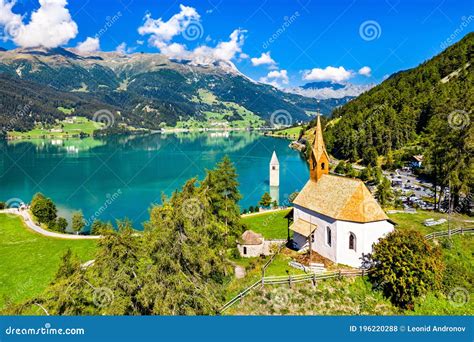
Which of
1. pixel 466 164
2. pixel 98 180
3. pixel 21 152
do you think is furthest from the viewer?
pixel 21 152

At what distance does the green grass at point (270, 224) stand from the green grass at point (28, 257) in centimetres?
1904

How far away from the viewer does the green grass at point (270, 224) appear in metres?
39.7

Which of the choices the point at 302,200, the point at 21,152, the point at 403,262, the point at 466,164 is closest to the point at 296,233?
the point at 302,200

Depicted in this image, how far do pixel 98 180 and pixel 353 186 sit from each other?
90926 millimetres

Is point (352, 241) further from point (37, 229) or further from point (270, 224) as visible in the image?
point (37, 229)

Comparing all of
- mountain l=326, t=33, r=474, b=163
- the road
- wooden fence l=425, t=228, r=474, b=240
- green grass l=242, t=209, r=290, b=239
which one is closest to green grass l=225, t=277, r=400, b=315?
wooden fence l=425, t=228, r=474, b=240

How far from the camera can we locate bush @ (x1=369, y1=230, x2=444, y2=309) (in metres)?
23.6

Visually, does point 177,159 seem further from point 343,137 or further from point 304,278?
point 304,278

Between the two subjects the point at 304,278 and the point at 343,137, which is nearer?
the point at 304,278

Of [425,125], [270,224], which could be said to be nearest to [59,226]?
[270,224]

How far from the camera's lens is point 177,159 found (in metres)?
146

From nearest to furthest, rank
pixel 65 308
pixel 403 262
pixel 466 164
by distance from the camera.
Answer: pixel 65 308
pixel 403 262
pixel 466 164

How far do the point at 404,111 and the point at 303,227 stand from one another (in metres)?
92.3

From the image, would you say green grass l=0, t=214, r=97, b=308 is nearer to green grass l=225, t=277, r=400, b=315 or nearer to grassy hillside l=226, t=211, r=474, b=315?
grassy hillside l=226, t=211, r=474, b=315
